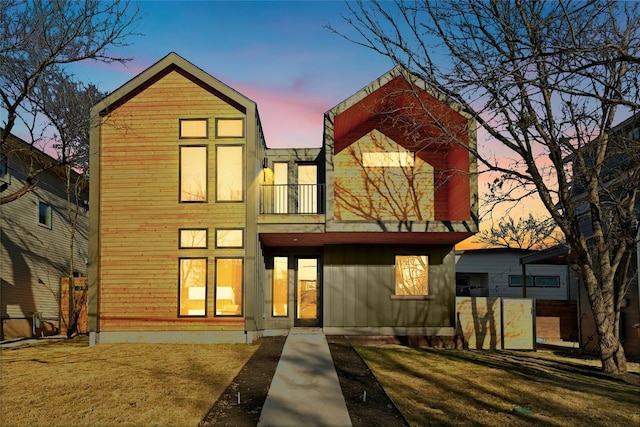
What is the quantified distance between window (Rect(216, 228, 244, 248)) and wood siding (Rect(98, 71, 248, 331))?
0.48 feet

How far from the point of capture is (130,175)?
14.5m

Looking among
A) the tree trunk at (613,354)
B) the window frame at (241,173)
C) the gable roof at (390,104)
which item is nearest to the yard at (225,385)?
the tree trunk at (613,354)

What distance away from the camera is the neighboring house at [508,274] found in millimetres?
31344

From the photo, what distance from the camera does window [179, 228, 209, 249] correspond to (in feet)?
46.9

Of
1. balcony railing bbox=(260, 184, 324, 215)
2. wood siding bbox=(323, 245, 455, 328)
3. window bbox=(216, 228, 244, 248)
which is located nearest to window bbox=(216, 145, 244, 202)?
window bbox=(216, 228, 244, 248)

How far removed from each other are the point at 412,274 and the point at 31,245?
16.2 m

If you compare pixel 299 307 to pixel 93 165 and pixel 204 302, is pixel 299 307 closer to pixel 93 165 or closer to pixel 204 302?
pixel 204 302

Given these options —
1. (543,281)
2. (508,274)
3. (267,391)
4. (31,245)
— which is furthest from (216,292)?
(543,281)

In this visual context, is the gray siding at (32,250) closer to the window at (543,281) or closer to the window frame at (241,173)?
the window frame at (241,173)

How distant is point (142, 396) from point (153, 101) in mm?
9327

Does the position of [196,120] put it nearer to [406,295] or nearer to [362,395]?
[406,295]

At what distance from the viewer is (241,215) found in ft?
47.2

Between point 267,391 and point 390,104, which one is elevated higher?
point 390,104

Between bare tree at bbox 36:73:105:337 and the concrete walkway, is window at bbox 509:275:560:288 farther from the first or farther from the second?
bare tree at bbox 36:73:105:337
